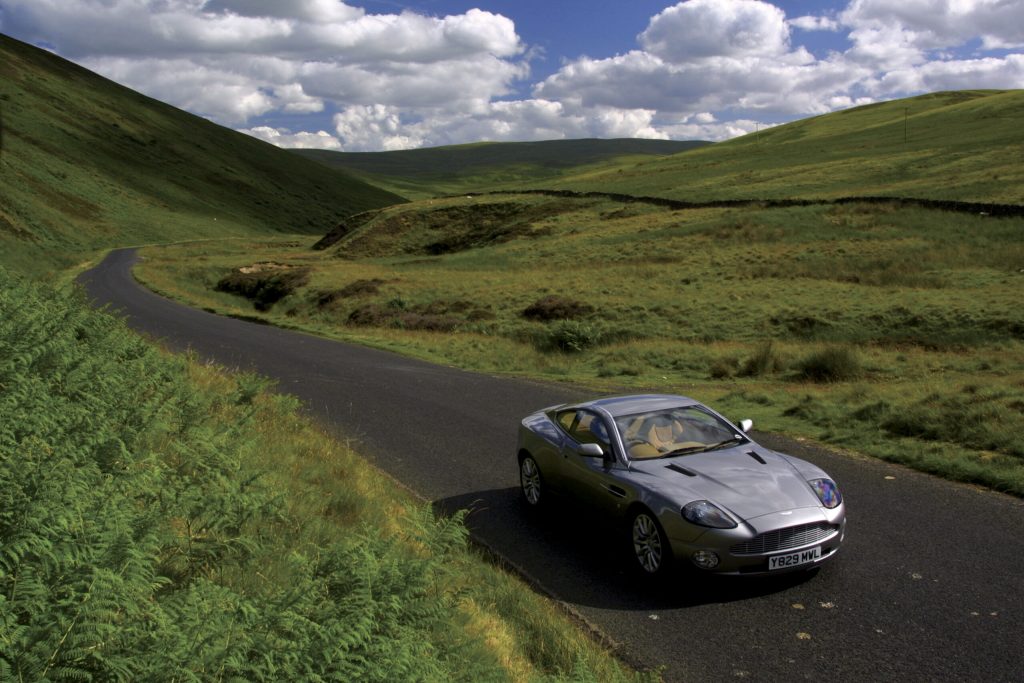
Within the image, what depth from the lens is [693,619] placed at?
21.1 feet

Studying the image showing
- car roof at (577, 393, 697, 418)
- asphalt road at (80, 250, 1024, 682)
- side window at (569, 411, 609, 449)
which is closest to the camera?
asphalt road at (80, 250, 1024, 682)

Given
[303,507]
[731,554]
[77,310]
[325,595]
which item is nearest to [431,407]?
[77,310]

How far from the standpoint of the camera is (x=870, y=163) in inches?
2719

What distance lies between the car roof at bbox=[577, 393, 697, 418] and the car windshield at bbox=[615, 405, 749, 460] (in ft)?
0.26

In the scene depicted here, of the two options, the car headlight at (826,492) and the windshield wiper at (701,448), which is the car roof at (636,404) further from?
the car headlight at (826,492)

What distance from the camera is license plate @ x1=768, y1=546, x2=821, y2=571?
6.73 meters

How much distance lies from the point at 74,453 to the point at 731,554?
17.2 ft

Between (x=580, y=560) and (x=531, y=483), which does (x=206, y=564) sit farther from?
(x=531, y=483)

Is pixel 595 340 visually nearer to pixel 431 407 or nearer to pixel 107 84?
pixel 431 407

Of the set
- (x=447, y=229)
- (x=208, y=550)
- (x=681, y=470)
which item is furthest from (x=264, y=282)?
(x=208, y=550)

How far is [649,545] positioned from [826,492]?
1.77 m

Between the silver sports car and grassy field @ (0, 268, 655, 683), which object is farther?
the silver sports car

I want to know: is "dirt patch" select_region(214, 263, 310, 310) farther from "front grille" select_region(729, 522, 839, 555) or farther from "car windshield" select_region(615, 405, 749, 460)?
"front grille" select_region(729, 522, 839, 555)

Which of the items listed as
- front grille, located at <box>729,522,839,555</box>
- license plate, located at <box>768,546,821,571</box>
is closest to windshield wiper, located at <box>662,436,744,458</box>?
front grille, located at <box>729,522,839,555</box>
